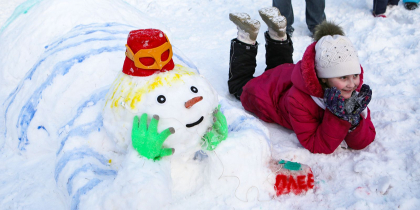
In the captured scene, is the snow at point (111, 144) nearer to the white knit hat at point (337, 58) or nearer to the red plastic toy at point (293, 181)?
the red plastic toy at point (293, 181)

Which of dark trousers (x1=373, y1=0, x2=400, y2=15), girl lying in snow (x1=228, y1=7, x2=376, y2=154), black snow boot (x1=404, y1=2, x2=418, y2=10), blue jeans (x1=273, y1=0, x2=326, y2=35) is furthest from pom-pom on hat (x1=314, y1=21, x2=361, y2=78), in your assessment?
black snow boot (x1=404, y1=2, x2=418, y2=10)

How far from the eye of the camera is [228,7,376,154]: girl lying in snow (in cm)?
173

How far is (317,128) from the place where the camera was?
6.31 feet

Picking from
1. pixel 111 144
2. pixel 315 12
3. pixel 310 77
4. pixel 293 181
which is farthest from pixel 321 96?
pixel 315 12

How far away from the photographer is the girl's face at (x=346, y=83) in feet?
5.78

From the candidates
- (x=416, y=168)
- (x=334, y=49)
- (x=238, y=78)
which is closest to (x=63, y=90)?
(x=238, y=78)

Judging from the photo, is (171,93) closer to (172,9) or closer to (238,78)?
(238,78)

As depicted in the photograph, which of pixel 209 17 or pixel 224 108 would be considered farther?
pixel 209 17

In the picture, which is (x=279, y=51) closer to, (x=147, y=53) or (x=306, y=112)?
(x=306, y=112)

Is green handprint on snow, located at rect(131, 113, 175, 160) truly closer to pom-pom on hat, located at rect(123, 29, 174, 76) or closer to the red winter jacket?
pom-pom on hat, located at rect(123, 29, 174, 76)

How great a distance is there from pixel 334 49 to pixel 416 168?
0.71m

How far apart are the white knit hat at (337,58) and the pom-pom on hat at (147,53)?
2.71 feet

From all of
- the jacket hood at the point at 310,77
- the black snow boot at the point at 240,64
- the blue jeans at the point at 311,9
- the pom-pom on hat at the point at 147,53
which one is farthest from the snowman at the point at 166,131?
the blue jeans at the point at 311,9

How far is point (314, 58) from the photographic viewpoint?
72.4 inches
